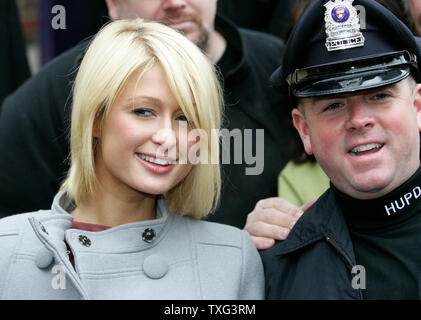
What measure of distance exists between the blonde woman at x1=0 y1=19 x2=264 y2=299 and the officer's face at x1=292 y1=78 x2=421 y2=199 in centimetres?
50

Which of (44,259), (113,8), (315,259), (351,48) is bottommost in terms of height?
(315,259)

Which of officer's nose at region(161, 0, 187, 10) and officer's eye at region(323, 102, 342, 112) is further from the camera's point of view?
officer's nose at region(161, 0, 187, 10)

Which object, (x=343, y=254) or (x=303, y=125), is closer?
(x=343, y=254)

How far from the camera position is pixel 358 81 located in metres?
2.68

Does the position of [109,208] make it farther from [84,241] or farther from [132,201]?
[84,241]

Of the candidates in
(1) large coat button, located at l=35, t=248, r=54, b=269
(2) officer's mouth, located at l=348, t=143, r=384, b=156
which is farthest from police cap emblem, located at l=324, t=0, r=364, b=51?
(1) large coat button, located at l=35, t=248, r=54, b=269

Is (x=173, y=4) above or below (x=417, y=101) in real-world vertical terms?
above

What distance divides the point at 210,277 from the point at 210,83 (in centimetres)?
78

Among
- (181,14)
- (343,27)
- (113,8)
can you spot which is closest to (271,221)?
(343,27)

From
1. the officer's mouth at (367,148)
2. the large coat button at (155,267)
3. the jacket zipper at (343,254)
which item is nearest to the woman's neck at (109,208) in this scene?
the large coat button at (155,267)

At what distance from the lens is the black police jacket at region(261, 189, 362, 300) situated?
2750 mm

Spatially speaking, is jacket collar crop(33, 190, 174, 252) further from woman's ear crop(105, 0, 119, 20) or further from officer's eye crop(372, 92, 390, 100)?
woman's ear crop(105, 0, 119, 20)

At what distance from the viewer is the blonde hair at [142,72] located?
9.36ft

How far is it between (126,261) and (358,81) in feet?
3.67
